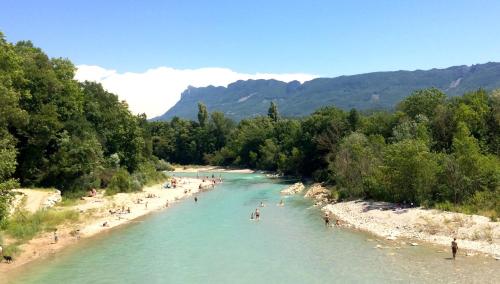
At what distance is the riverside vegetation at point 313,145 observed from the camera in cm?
4669

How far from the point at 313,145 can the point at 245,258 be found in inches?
2640

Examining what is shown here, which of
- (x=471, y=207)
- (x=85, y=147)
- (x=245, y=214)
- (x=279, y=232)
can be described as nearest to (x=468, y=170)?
(x=471, y=207)

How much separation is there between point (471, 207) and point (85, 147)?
153 ft

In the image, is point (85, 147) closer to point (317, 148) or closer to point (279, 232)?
point (279, 232)

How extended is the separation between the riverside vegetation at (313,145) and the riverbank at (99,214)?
2108mm

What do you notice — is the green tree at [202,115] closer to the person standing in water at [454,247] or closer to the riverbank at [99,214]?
the riverbank at [99,214]

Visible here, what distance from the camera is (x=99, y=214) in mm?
53969

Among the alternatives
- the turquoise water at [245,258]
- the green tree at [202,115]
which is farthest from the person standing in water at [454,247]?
the green tree at [202,115]

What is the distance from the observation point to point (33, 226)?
4166cm

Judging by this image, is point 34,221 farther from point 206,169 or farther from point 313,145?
point 206,169

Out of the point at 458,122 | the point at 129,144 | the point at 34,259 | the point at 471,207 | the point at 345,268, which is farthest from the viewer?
the point at 129,144

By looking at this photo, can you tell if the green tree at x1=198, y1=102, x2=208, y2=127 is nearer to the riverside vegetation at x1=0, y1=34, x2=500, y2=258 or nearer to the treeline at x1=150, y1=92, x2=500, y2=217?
the treeline at x1=150, y1=92, x2=500, y2=217

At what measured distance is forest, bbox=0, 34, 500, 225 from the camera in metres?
46.9

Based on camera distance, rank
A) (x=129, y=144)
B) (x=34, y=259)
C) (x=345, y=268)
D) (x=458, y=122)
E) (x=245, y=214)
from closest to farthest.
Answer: (x=345, y=268) < (x=34, y=259) < (x=245, y=214) < (x=458, y=122) < (x=129, y=144)
